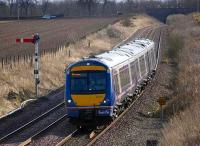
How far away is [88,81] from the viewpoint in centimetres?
1986

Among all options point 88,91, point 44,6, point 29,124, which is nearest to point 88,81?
point 88,91

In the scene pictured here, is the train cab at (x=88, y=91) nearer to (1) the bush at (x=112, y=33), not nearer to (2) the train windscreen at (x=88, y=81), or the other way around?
(2) the train windscreen at (x=88, y=81)

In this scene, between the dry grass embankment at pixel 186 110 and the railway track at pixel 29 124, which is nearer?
the dry grass embankment at pixel 186 110

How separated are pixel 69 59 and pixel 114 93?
24.3 metres

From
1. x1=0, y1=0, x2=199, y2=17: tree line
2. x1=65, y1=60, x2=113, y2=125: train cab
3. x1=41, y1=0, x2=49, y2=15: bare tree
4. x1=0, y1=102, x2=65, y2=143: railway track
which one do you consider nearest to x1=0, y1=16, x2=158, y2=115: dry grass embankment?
x1=0, y1=102, x2=65, y2=143: railway track

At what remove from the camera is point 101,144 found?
1778 cm

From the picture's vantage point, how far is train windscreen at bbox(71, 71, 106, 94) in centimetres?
1981

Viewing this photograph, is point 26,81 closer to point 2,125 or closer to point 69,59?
point 2,125

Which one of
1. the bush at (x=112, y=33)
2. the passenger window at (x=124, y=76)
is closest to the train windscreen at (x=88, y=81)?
the passenger window at (x=124, y=76)

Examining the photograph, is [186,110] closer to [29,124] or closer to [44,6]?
[29,124]

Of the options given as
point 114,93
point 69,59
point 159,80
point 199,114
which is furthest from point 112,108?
point 69,59

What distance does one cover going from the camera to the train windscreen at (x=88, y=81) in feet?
65.0

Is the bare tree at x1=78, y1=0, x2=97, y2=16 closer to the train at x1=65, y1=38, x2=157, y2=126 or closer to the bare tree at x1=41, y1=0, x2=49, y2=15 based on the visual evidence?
the bare tree at x1=41, y1=0, x2=49, y2=15

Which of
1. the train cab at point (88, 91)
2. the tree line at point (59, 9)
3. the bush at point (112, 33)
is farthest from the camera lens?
the tree line at point (59, 9)
